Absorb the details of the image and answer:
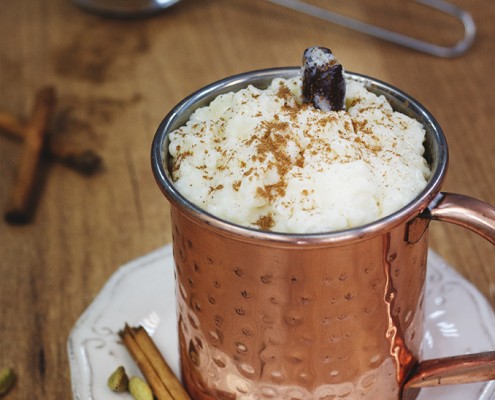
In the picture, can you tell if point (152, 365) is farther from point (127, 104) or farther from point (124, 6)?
point (124, 6)

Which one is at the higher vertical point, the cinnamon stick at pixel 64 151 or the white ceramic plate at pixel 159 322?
the white ceramic plate at pixel 159 322

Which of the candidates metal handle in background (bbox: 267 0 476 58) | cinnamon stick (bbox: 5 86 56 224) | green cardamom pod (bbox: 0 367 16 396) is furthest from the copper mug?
metal handle in background (bbox: 267 0 476 58)

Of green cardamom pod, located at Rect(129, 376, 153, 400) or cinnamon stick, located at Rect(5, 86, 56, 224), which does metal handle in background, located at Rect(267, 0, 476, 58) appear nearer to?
cinnamon stick, located at Rect(5, 86, 56, 224)

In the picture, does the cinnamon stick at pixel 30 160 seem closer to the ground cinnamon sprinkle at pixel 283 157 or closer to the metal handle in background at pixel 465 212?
the ground cinnamon sprinkle at pixel 283 157

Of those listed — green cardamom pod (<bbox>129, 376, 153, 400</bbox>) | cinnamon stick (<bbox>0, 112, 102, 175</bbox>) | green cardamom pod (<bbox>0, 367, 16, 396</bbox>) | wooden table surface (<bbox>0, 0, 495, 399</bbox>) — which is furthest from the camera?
cinnamon stick (<bbox>0, 112, 102, 175</bbox>)

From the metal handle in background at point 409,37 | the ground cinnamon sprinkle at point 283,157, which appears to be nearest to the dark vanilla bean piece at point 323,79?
the ground cinnamon sprinkle at point 283,157

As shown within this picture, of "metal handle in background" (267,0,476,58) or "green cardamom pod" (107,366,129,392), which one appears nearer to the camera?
"green cardamom pod" (107,366,129,392)

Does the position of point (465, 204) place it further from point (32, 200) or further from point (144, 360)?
point (32, 200)
